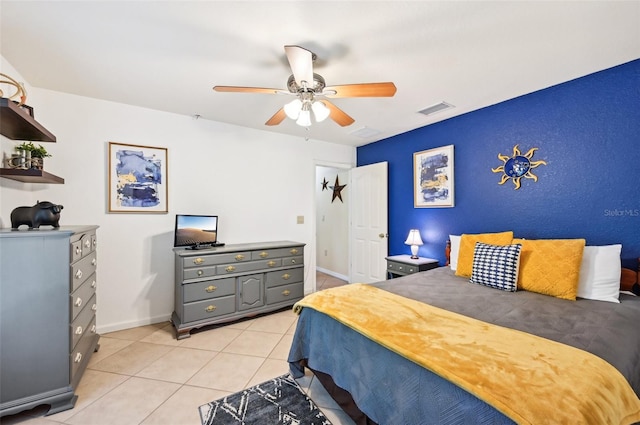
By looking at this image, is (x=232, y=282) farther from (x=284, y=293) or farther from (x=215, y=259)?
(x=284, y=293)

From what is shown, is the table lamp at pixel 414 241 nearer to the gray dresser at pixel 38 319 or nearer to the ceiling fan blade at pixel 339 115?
the ceiling fan blade at pixel 339 115

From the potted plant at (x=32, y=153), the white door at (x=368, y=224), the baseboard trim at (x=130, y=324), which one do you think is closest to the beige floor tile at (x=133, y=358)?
the baseboard trim at (x=130, y=324)

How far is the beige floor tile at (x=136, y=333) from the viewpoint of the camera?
8.73 feet

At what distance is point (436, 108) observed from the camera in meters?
2.93

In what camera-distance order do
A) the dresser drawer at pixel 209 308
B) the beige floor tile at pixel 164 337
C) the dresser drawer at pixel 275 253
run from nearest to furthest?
the beige floor tile at pixel 164 337
the dresser drawer at pixel 209 308
the dresser drawer at pixel 275 253

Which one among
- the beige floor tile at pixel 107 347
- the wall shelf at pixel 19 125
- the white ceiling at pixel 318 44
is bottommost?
the beige floor tile at pixel 107 347

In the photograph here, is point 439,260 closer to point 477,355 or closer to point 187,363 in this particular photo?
point 477,355

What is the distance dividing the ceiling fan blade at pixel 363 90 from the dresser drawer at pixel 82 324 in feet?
7.89

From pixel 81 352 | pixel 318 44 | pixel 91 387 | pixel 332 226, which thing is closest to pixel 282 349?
pixel 91 387

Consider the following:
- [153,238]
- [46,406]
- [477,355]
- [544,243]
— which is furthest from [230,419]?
[544,243]

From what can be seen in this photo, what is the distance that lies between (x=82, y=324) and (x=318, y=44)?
2691 millimetres

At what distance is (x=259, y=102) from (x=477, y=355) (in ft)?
9.03

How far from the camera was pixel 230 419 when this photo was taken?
161cm

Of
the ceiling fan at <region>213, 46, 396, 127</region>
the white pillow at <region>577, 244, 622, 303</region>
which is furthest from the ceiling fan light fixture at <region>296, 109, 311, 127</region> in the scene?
the white pillow at <region>577, 244, 622, 303</region>
